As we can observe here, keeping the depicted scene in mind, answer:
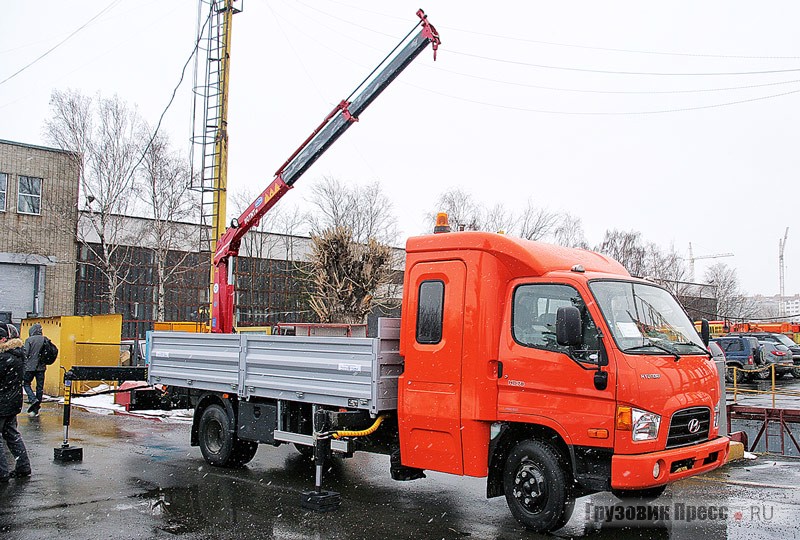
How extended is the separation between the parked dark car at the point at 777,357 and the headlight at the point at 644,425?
26.4 metres

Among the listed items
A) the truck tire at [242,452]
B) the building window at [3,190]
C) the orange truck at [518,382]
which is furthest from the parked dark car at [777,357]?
the building window at [3,190]

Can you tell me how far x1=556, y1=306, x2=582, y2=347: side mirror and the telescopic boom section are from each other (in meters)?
5.70

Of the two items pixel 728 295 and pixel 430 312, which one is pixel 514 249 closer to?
pixel 430 312

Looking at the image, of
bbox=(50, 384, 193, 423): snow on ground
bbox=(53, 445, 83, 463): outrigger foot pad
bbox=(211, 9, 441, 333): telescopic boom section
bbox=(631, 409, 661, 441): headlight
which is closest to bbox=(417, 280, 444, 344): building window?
bbox=(631, 409, 661, 441): headlight

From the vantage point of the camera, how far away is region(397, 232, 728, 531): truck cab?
20.3 feet

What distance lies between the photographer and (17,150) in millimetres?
28312

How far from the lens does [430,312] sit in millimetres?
7438

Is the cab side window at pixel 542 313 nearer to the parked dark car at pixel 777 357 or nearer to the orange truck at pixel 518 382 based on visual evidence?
the orange truck at pixel 518 382

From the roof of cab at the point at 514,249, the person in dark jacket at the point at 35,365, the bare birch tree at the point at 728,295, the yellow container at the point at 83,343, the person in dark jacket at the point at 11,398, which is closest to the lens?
the roof of cab at the point at 514,249

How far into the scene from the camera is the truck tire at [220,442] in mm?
9531

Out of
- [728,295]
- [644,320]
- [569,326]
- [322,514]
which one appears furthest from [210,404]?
[728,295]

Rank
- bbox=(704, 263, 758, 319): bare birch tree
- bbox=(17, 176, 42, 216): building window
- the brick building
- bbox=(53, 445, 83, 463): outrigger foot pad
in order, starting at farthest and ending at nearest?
bbox=(704, 263, 758, 319): bare birch tree → bbox=(17, 176, 42, 216): building window → the brick building → bbox=(53, 445, 83, 463): outrigger foot pad

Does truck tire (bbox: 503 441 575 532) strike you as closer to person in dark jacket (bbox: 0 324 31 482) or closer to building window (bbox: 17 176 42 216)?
person in dark jacket (bbox: 0 324 31 482)

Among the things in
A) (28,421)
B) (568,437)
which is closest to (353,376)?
(568,437)
